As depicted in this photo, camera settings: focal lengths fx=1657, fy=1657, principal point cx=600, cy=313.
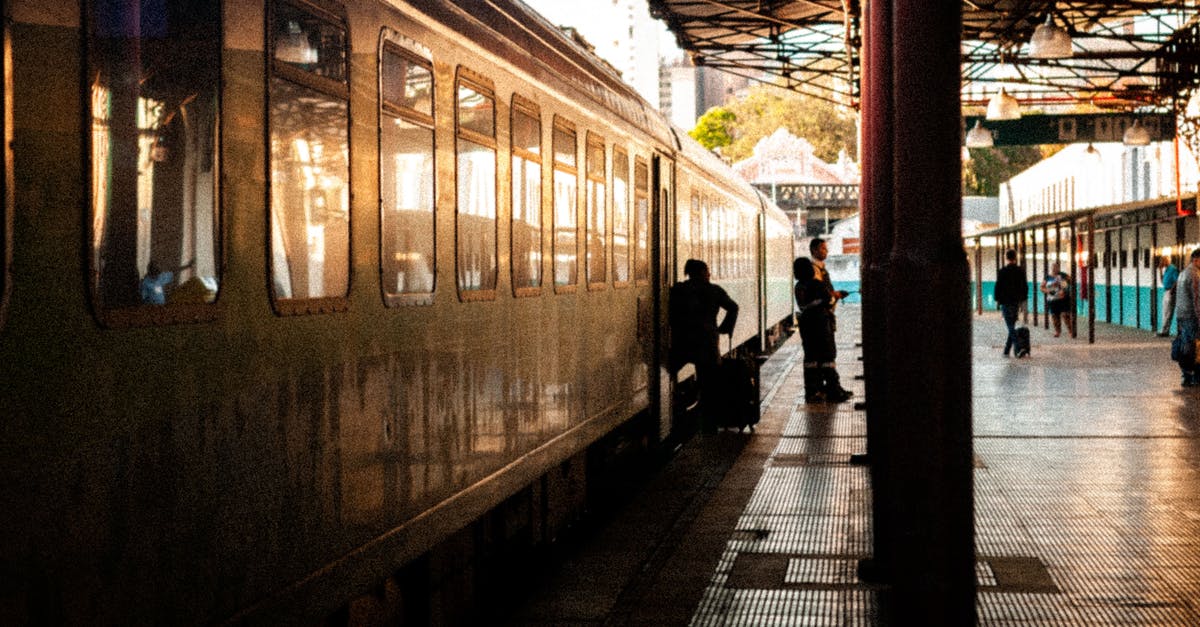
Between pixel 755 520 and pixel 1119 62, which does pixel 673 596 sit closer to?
pixel 755 520

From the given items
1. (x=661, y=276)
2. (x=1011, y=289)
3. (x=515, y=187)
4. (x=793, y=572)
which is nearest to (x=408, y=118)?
(x=515, y=187)

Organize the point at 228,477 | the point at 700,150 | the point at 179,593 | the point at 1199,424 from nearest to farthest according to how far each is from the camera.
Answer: the point at 179,593
the point at 228,477
the point at 1199,424
the point at 700,150

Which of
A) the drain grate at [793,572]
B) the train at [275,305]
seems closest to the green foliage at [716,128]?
the drain grate at [793,572]

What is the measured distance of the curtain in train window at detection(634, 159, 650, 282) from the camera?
12.0 metres

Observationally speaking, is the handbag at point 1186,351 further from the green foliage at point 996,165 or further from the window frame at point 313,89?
the green foliage at point 996,165

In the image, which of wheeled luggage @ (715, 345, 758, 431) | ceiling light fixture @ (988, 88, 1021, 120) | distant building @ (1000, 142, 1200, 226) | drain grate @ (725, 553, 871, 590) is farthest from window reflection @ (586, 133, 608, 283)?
distant building @ (1000, 142, 1200, 226)

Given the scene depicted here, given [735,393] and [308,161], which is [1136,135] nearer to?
[735,393]

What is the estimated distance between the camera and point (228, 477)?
14.1ft

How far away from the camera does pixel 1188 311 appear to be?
18594 millimetres

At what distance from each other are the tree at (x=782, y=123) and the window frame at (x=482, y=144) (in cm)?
10888

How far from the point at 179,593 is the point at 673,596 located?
4285 mm

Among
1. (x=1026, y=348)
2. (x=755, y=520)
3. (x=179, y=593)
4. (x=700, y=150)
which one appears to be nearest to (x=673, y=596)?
(x=755, y=520)

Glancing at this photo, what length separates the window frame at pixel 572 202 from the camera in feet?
29.0

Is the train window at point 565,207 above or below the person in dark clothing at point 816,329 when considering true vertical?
above
